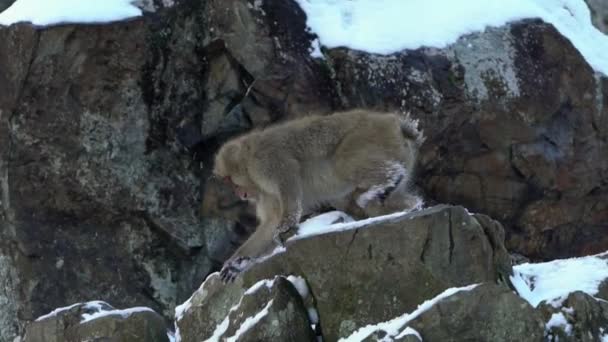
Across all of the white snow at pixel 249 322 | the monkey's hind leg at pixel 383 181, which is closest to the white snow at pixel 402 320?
the white snow at pixel 249 322

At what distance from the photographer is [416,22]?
1027cm

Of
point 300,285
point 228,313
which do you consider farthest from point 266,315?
point 228,313

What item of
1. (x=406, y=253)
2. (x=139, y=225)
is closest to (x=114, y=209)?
(x=139, y=225)

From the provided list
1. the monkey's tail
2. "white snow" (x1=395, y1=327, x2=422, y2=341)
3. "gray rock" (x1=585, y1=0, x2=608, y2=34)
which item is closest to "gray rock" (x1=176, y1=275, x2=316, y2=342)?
"white snow" (x1=395, y1=327, x2=422, y2=341)

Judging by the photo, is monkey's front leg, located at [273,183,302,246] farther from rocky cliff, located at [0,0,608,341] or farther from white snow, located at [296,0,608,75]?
white snow, located at [296,0,608,75]

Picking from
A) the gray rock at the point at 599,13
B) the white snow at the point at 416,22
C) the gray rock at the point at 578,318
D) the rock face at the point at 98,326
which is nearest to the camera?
the gray rock at the point at 578,318

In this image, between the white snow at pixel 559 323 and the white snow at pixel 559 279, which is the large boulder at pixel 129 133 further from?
the white snow at pixel 559 323

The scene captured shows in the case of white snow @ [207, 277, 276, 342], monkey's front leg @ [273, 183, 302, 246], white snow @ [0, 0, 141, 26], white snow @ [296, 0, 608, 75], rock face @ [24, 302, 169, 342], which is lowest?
rock face @ [24, 302, 169, 342]

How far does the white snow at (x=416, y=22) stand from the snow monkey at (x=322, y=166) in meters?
2.85

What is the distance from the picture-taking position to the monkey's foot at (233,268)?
6.32 meters

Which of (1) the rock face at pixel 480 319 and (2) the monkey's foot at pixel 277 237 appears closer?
(1) the rock face at pixel 480 319

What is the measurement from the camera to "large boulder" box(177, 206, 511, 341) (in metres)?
5.70

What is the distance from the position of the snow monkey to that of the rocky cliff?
244 cm

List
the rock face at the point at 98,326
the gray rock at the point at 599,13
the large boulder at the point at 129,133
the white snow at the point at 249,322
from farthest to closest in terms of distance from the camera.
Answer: the gray rock at the point at 599,13 → the large boulder at the point at 129,133 → the rock face at the point at 98,326 → the white snow at the point at 249,322
